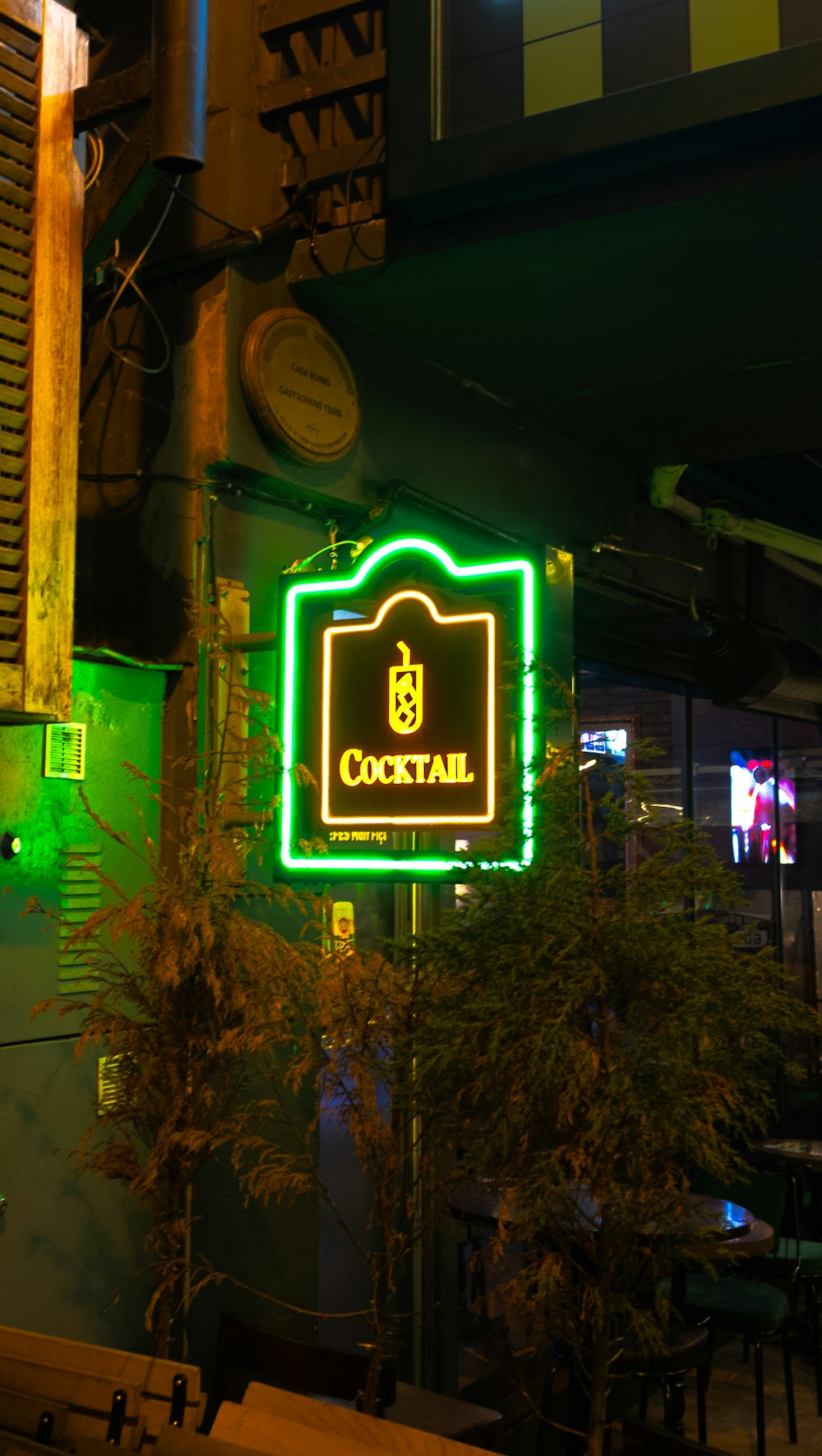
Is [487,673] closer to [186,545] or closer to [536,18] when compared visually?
[186,545]

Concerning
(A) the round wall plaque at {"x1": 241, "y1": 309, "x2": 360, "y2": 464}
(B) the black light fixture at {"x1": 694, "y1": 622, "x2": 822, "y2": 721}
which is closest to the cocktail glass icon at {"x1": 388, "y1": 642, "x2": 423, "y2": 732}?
(A) the round wall plaque at {"x1": 241, "y1": 309, "x2": 360, "y2": 464}

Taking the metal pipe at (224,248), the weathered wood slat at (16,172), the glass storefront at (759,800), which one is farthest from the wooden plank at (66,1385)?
the glass storefront at (759,800)

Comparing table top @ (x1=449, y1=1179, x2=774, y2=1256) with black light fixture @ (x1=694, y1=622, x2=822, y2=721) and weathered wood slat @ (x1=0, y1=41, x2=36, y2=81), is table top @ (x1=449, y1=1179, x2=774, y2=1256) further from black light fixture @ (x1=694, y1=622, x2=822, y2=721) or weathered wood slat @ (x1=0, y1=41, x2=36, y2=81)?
weathered wood slat @ (x1=0, y1=41, x2=36, y2=81)

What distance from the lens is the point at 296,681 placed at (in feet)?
15.0

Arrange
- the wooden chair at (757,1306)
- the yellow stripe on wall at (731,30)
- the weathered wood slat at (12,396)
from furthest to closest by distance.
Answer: the wooden chair at (757,1306)
the yellow stripe on wall at (731,30)
the weathered wood slat at (12,396)

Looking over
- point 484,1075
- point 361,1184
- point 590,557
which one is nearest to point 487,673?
point 484,1075

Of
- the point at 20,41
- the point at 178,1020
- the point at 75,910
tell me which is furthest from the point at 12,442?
the point at 178,1020

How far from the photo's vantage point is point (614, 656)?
8.26 meters

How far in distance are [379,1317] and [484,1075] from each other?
44.1 inches

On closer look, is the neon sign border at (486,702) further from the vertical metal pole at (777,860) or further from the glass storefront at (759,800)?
the vertical metal pole at (777,860)

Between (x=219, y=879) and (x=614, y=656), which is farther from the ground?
(x=614, y=656)

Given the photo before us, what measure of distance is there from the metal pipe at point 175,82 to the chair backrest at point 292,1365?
134 inches

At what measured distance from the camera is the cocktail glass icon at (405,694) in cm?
429

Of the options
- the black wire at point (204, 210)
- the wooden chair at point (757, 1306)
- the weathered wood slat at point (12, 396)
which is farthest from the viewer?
the wooden chair at point (757, 1306)
